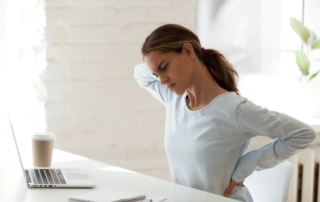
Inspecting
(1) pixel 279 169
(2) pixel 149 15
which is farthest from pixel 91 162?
(2) pixel 149 15

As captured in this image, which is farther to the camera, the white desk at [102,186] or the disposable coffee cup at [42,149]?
the disposable coffee cup at [42,149]

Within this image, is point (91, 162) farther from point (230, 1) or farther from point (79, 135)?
point (230, 1)

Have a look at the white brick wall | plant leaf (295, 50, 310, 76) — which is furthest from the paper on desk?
plant leaf (295, 50, 310, 76)

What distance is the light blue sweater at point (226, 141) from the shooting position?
1.30 m

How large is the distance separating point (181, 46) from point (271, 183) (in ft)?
1.67

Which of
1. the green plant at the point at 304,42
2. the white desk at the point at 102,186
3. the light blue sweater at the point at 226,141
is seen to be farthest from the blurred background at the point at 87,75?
the light blue sweater at the point at 226,141

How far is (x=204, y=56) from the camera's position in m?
1.49

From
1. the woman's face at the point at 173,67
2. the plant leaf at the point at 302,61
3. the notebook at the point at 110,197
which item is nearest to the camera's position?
the notebook at the point at 110,197

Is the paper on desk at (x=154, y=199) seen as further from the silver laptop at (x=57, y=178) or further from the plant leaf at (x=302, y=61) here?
the plant leaf at (x=302, y=61)

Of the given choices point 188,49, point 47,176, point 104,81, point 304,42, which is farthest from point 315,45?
point 47,176

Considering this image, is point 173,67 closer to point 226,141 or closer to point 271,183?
point 226,141

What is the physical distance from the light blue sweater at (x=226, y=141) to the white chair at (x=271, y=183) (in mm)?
48

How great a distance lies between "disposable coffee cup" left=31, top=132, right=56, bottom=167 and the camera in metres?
1.48

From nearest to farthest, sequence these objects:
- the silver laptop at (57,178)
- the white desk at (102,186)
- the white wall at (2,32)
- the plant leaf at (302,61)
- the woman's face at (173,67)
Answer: the white desk at (102,186) < the silver laptop at (57,178) < the woman's face at (173,67) < the white wall at (2,32) < the plant leaf at (302,61)
